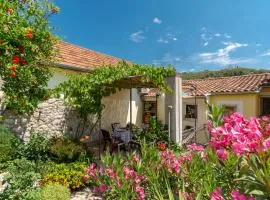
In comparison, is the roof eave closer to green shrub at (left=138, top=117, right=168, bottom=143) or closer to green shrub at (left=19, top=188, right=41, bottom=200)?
green shrub at (left=138, top=117, right=168, bottom=143)

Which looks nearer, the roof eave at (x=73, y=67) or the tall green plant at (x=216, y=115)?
the tall green plant at (x=216, y=115)

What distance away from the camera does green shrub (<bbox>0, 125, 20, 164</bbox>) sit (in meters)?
9.89

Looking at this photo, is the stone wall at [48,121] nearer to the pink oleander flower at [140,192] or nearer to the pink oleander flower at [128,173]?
the pink oleander flower at [128,173]

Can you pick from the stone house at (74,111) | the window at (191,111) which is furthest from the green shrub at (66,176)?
the window at (191,111)

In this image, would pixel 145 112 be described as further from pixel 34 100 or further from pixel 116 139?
pixel 34 100

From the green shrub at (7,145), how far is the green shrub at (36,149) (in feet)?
1.22

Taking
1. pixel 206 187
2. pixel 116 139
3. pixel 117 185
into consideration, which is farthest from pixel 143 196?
pixel 116 139

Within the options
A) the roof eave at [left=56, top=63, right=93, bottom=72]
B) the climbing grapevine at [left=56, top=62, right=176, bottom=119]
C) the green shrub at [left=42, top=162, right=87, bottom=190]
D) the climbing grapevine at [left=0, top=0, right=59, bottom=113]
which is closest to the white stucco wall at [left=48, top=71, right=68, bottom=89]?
the roof eave at [left=56, top=63, right=93, bottom=72]

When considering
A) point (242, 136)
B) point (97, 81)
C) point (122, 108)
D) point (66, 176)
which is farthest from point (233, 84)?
point (242, 136)

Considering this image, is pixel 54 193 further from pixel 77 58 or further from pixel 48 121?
pixel 77 58

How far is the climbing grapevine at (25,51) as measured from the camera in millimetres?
10492

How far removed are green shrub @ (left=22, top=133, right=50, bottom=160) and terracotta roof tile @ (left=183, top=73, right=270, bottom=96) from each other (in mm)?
11157

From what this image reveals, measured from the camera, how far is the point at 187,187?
6.21 m

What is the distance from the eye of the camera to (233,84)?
19594 millimetres
